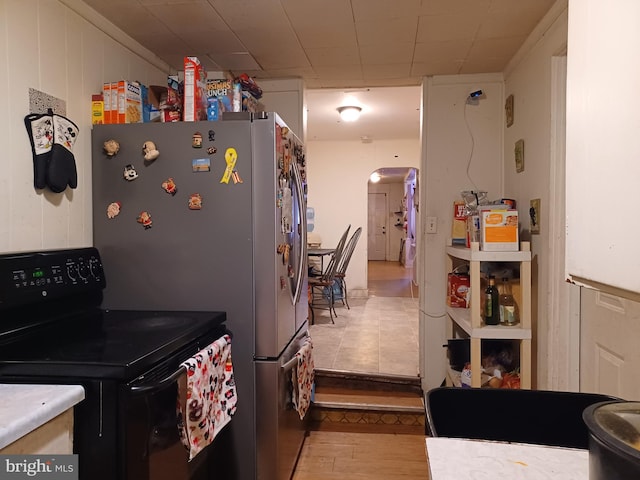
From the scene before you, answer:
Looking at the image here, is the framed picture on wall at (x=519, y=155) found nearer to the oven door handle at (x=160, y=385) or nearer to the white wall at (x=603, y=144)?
the white wall at (x=603, y=144)

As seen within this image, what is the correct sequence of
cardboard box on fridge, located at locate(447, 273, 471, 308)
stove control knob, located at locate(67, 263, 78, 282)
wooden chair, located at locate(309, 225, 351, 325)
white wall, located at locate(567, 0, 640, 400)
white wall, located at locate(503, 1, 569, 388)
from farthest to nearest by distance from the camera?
wooden chair, located at locate(309, 225, 351, 325)
cardboard box on fridge, located at locate(447, 273, 471, 308)
white wall, located at locate(503, 1, 569, 388)
stove control knob, located at locate(67, 263, 78, 282)
white wall, located at locate(567, 0, 640, 400)

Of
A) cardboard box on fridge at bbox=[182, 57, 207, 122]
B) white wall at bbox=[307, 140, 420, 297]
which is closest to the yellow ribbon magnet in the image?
cardboard box on fridge at bbox=[182, 57, 207, 122]

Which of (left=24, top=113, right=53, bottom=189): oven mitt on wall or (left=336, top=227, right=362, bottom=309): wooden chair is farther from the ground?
(left=24, top=113, right=53, bottom=189): oven mitt on wall

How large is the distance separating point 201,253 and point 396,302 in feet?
14.2

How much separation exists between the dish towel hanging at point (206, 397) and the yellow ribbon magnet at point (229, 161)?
0.67m

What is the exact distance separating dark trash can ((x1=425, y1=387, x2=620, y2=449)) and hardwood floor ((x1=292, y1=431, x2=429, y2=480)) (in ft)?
4.33

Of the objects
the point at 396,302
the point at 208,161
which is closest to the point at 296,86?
the point at 208,161

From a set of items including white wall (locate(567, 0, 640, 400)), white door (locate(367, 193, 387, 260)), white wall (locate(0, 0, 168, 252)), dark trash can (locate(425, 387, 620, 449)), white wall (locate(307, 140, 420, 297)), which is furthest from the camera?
white door (locate(367, 193, 387, 260))

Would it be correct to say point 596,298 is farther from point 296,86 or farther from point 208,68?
point 208,68

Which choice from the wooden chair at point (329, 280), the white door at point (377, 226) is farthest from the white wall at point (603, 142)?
the white door at point (377, 226)

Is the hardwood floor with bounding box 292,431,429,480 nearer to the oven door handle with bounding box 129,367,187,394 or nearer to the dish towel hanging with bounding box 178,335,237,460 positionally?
the dish towel hanging with bounding box 178,335,237,460

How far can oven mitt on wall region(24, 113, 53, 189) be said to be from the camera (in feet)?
4.91

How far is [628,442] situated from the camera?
1.82ft

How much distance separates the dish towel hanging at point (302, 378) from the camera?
2023 millimetres
